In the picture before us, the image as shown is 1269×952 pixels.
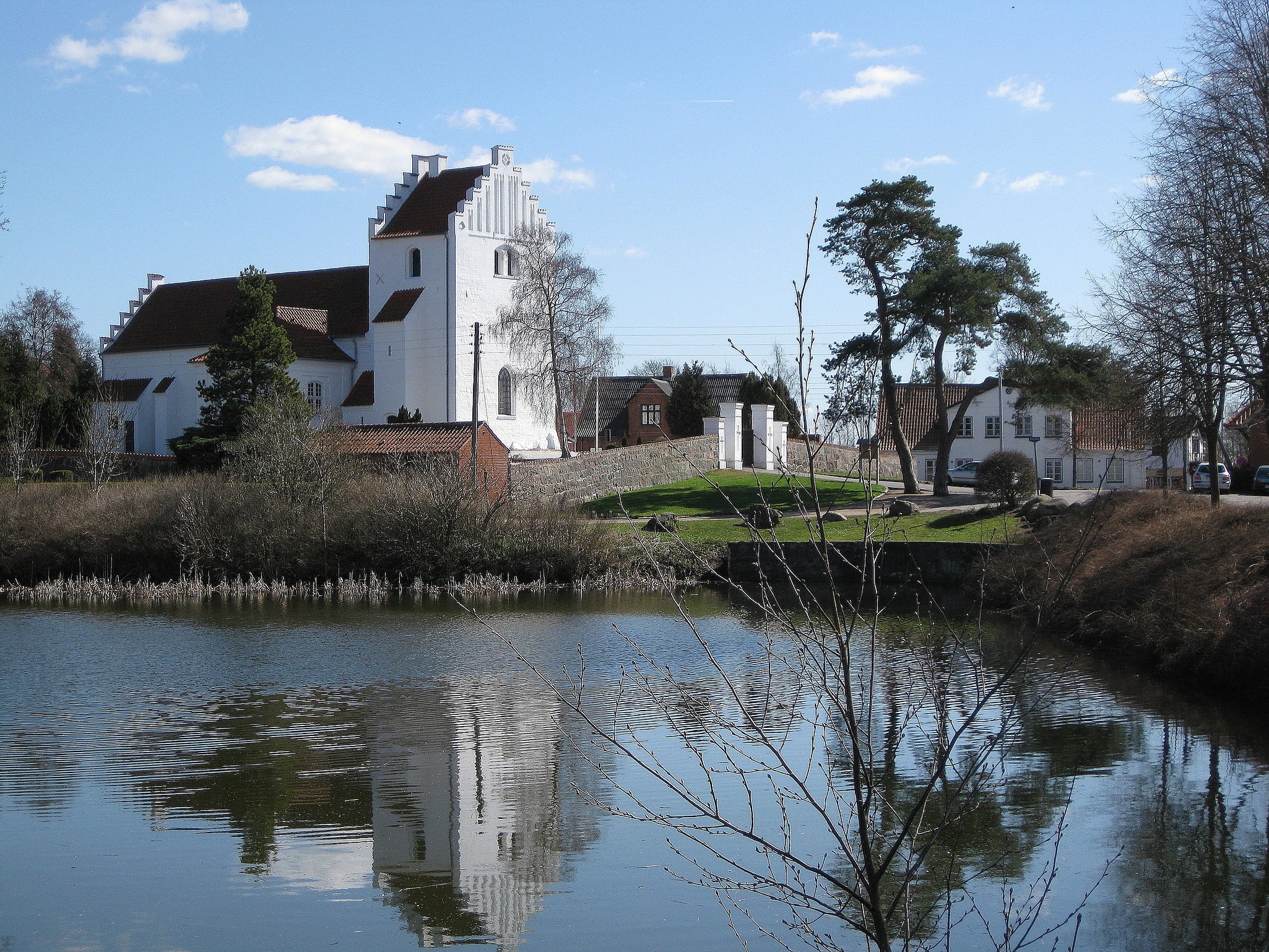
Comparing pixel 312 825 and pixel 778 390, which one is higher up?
pixel 778 390

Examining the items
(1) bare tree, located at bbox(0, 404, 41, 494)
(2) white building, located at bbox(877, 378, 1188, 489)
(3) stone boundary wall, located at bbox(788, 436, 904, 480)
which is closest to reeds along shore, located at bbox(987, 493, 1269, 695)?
(3) stone boundary wall, located at bbox(788, 436, 904, 480)

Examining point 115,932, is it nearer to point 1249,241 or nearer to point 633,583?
point 1249,241

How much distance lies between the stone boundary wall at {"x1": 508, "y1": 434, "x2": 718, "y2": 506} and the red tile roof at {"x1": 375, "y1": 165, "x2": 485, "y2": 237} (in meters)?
14.6

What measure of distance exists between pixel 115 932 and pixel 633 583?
70.9 ft

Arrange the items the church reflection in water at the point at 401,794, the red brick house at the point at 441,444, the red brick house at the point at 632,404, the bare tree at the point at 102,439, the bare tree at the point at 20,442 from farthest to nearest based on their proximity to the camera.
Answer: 1. the red brick house at the point at 632,404
2. the bare tree at the point at 102,439
3. the bare tree at the point at 20,442
4. the red brick house at the point at 441,444
5. the church reflection in water at the point at 401,794

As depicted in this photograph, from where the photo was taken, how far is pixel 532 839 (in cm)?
864

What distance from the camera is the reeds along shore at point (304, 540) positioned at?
2767cm

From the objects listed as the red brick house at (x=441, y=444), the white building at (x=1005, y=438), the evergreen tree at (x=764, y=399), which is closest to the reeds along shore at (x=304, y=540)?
the red brick house at (x=441, y=444)

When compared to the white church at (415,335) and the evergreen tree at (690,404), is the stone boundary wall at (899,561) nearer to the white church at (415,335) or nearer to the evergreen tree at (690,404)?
the white church at (415,335)

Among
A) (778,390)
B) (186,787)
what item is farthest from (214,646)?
(778,390)

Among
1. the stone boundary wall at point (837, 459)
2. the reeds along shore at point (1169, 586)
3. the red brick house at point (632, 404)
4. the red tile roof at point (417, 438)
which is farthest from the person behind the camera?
the red brick house at point (632, 404)

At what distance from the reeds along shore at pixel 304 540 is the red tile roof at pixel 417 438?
6858 mm

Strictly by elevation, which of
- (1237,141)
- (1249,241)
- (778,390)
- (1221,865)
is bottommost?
(1221,865)

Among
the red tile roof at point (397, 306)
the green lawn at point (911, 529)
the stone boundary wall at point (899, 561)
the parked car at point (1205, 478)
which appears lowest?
the stone boundary wall at point (899, 561)
